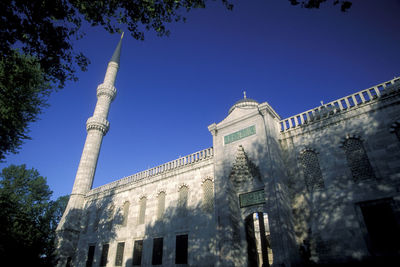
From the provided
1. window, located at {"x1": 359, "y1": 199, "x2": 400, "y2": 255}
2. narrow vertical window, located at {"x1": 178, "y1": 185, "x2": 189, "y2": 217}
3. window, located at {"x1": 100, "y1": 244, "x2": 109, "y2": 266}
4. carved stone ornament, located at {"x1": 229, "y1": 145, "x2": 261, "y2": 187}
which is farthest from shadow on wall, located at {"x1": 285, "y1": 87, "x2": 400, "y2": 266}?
window, located at {"x1": 100, "y1": 244, "x2": 109, "y2": 266}

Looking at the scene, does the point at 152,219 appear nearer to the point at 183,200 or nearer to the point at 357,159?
the point at 183,200

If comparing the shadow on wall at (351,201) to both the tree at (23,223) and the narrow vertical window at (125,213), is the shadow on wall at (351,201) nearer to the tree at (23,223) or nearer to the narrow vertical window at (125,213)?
the tree at (23,223)

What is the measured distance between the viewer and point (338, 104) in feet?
42.3

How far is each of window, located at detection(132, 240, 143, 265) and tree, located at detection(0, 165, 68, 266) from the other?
18.5 ft

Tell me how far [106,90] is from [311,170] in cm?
2503

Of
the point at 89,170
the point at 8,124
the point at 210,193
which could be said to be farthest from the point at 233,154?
the point at 89,170

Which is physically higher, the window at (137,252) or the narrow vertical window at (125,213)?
the narrow vertical window at (125,213)

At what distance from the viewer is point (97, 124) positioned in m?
27.1

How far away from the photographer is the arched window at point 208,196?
15.8m

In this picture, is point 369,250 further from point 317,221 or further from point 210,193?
point 210,193

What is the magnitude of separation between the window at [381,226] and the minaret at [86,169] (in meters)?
22.8

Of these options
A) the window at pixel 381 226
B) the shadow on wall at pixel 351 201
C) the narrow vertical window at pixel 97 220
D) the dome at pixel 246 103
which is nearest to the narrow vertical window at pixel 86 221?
the narrow vertical window at pixel 97 220

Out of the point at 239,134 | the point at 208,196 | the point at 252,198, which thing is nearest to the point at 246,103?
the point at 239,134

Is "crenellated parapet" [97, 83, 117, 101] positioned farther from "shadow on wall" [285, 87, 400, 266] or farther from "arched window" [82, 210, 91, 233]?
"shadow on wall" [285, 87, 400, 266]
